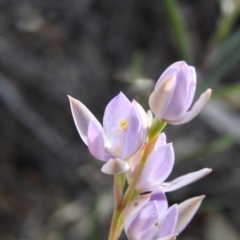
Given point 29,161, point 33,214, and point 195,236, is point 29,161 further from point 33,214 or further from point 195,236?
point 195,236

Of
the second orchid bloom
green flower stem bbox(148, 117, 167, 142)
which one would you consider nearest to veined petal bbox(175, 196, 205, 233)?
the second orchid bloom

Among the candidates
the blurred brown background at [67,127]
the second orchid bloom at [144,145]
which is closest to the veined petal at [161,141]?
the second orchid bloom at [144,145]

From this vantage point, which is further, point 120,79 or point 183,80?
point 120,79

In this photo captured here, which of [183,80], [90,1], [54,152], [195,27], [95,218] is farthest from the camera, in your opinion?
[195,27]

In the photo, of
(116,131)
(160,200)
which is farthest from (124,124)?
(160,200)

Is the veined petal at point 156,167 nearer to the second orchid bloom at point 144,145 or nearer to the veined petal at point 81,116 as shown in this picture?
the second orchid bloom at point 144,145

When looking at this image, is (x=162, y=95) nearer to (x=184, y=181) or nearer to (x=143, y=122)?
(x=143, y=122)

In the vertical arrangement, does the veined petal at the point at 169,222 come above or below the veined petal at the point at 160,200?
below

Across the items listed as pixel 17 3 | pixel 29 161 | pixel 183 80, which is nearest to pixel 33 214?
pixel 29 161
